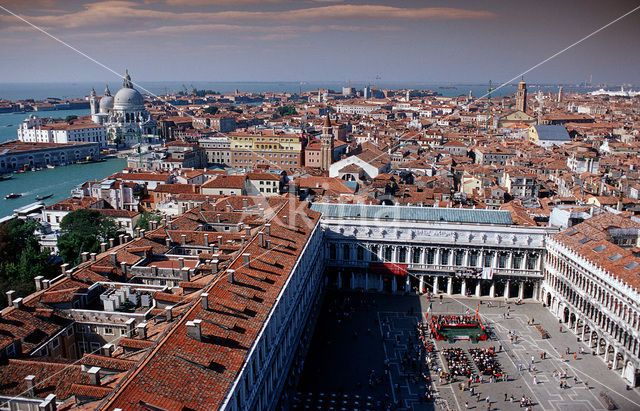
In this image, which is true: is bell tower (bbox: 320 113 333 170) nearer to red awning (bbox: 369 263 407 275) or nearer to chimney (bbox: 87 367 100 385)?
red awning (bbox: 369 263 407 275)

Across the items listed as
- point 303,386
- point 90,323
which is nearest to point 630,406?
point 303,386

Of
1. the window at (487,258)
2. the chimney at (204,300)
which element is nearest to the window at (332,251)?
the window at (487,258)

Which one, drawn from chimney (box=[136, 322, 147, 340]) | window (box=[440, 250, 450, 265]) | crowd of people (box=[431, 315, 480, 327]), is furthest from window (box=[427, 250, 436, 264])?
chimney (box=[136, 322, 147, 340])

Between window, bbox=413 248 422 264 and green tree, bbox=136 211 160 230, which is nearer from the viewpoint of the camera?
window, bbox=413 248 422 264

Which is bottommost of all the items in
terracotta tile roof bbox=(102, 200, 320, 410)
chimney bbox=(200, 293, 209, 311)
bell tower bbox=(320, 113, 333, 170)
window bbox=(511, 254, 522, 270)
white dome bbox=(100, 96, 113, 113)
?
window bbox=(511, 254, 522, 270)

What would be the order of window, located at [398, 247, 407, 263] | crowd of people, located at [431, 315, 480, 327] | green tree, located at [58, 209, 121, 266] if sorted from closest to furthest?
crowd of people, located at [431, 315, 480, 327], green tree, located at [58, 209, 121, 266], window, located at [398, 247, 407, 263]

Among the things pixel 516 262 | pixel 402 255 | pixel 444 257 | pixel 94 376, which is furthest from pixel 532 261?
pixel 94 376

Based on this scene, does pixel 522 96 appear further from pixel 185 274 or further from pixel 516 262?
pixel 185 274
